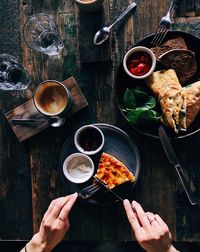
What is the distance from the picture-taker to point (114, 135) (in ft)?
6.25

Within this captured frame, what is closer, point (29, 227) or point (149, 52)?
point (149, 52)

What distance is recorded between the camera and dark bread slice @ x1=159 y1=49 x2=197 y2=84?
1.81m

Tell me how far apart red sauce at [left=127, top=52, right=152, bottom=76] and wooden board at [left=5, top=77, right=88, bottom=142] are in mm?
249

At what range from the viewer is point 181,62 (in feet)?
5.96

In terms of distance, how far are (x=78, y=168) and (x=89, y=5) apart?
2.22 feet

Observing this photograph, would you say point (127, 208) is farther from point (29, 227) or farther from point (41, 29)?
point (41, 29)

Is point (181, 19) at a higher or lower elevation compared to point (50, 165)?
higher

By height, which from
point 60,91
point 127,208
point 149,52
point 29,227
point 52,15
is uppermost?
point 52,15

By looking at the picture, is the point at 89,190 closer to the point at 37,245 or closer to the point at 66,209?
the point at 66,209

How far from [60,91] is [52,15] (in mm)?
338

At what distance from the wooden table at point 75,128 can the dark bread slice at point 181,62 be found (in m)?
0.15

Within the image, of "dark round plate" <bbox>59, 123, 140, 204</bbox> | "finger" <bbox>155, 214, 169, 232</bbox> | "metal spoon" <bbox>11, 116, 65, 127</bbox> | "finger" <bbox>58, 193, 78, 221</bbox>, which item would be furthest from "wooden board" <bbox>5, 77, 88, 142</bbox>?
"finger" <bbox>155, 214, 169, 232</bbox>

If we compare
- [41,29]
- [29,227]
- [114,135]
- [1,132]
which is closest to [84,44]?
[41,29]

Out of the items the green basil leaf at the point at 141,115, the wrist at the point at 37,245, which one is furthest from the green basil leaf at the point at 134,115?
the wrist at the point at 37,245
